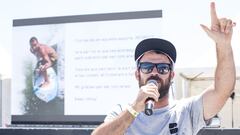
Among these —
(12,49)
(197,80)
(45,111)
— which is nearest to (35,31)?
(12,49)

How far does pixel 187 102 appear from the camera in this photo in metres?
1.83

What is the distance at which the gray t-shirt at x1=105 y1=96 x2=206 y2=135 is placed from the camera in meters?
1.74

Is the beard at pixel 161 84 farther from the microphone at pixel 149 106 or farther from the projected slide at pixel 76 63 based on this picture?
the projected slide at pixel 76 63

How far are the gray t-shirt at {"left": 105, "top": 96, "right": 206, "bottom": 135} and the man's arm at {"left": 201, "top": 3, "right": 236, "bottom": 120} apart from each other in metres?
0.04

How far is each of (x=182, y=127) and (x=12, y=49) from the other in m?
3.44

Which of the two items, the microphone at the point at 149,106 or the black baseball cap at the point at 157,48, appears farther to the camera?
the black baseball cap at the point at 157,48

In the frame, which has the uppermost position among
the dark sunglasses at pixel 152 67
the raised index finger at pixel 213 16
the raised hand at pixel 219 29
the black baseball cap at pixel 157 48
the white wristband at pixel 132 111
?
the raised index finger at pixel 213 16

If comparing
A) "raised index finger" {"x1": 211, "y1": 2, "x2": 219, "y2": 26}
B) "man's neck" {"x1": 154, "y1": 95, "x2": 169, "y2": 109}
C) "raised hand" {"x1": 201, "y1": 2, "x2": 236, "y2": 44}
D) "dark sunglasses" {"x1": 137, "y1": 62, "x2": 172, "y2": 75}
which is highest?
"raised index finger" {"x1": 211, "y1": 2, "x2": 219, "y2": 26}

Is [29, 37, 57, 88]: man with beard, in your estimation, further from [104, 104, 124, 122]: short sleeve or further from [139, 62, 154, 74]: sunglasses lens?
[139, 62, 154, 74]: sunglasses lens

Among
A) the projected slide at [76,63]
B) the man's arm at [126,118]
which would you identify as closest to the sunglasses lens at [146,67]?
the man's arm at [126,118]

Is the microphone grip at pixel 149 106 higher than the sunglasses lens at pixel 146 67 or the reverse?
the reverse

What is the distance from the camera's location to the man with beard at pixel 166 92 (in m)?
1.72

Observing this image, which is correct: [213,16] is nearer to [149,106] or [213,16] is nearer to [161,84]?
[161,84]

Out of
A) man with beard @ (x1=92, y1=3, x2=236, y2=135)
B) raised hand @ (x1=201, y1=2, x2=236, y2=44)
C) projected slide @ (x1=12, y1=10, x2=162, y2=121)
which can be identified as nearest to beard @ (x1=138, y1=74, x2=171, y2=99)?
man with beard @ (x1=92, y1=3, x2=236, y2=135)
